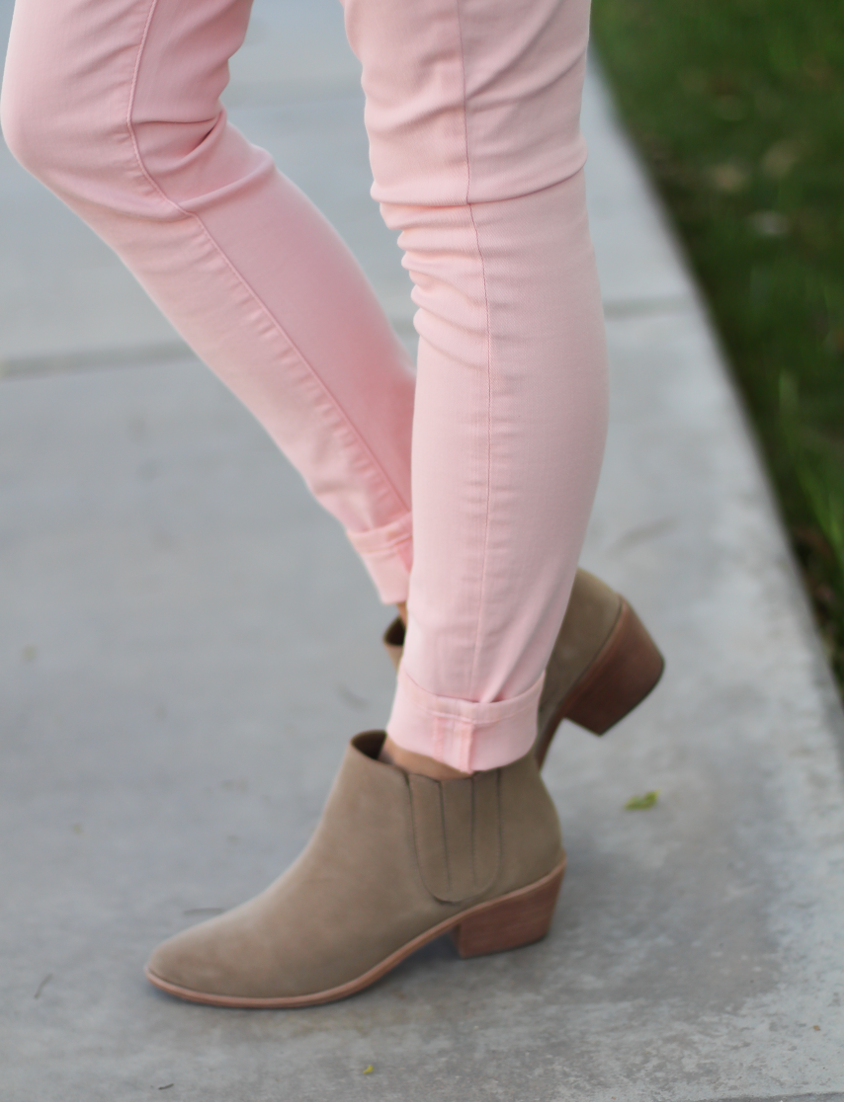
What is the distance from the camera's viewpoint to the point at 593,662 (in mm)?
1021

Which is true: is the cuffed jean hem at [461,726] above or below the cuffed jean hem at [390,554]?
below

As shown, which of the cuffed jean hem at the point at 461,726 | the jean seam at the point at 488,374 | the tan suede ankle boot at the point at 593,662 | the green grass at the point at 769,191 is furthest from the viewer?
the green grass at the point at 769,191

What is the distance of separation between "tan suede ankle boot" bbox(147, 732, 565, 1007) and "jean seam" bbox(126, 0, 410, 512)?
0.22 meters

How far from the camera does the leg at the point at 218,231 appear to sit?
788 mm

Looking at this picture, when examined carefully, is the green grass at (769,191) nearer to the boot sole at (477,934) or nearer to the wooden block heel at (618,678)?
the wooden block heel at (618,678)

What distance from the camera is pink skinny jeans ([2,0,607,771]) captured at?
28.4 inches

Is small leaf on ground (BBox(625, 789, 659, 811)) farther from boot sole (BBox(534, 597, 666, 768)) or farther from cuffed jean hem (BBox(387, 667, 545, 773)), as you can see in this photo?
cuffed jean hem (BBox(387, 667, 545, 773))

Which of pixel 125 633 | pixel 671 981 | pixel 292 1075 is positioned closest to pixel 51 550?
pixel 125 633

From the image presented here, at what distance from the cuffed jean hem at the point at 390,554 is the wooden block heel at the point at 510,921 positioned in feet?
0.85

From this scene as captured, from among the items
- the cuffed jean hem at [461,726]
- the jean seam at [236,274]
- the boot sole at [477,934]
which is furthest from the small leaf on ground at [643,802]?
the jean seam at [236,274]

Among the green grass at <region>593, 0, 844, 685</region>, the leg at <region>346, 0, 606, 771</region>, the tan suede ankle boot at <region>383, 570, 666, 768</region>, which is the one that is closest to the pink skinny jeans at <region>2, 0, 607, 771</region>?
the leg at <region>346, 0, 606, 771</region>

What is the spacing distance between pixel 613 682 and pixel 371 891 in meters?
0.29

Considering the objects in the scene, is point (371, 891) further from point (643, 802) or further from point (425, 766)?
point (643, 802)

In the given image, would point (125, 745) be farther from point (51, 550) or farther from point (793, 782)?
point (793, 782)
